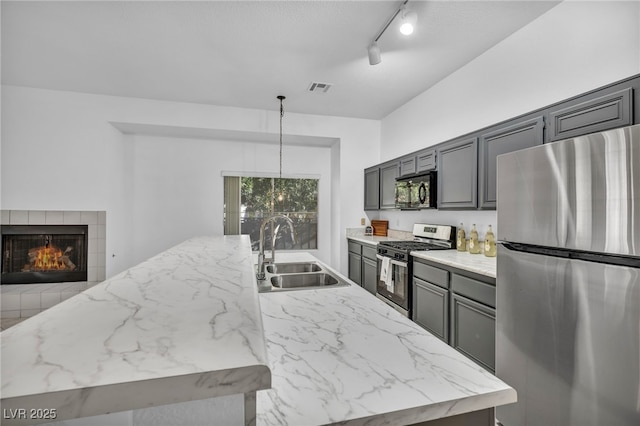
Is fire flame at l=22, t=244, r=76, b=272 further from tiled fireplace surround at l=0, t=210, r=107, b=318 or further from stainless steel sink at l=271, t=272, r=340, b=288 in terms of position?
stainless steel sink at l=271, t=272, r=340, b=288

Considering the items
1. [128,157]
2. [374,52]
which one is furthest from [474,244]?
[128,157]

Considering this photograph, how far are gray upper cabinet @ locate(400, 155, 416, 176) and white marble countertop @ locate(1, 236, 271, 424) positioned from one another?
3.27 metres

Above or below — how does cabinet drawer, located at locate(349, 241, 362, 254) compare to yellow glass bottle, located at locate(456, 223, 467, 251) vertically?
below

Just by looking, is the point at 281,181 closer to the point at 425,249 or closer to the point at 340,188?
the point at 340,188

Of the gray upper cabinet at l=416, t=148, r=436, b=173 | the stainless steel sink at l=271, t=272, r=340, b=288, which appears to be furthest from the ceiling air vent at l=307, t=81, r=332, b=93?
the stainless steel sink at l=271, t=272, r=340, b=288

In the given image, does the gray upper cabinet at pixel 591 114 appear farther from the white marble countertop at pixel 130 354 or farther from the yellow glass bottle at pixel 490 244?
the white marble countertop at pixel 130 354

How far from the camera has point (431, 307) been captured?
2.66m

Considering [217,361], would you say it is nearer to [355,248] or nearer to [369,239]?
[369,239]

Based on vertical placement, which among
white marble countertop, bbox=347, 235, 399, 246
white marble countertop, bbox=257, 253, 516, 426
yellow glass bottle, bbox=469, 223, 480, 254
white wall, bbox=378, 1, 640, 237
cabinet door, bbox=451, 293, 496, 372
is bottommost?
cabinet door, bbox=451, 293, 496, 372

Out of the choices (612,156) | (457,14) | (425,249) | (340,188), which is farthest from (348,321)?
(340,188)

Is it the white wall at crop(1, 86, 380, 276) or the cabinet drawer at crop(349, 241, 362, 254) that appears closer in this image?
the white wall at crop(1, 86, 380, 276)

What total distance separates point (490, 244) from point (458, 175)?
713mm

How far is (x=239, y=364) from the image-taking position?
387 millimetres

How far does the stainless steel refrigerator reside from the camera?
1.21m
